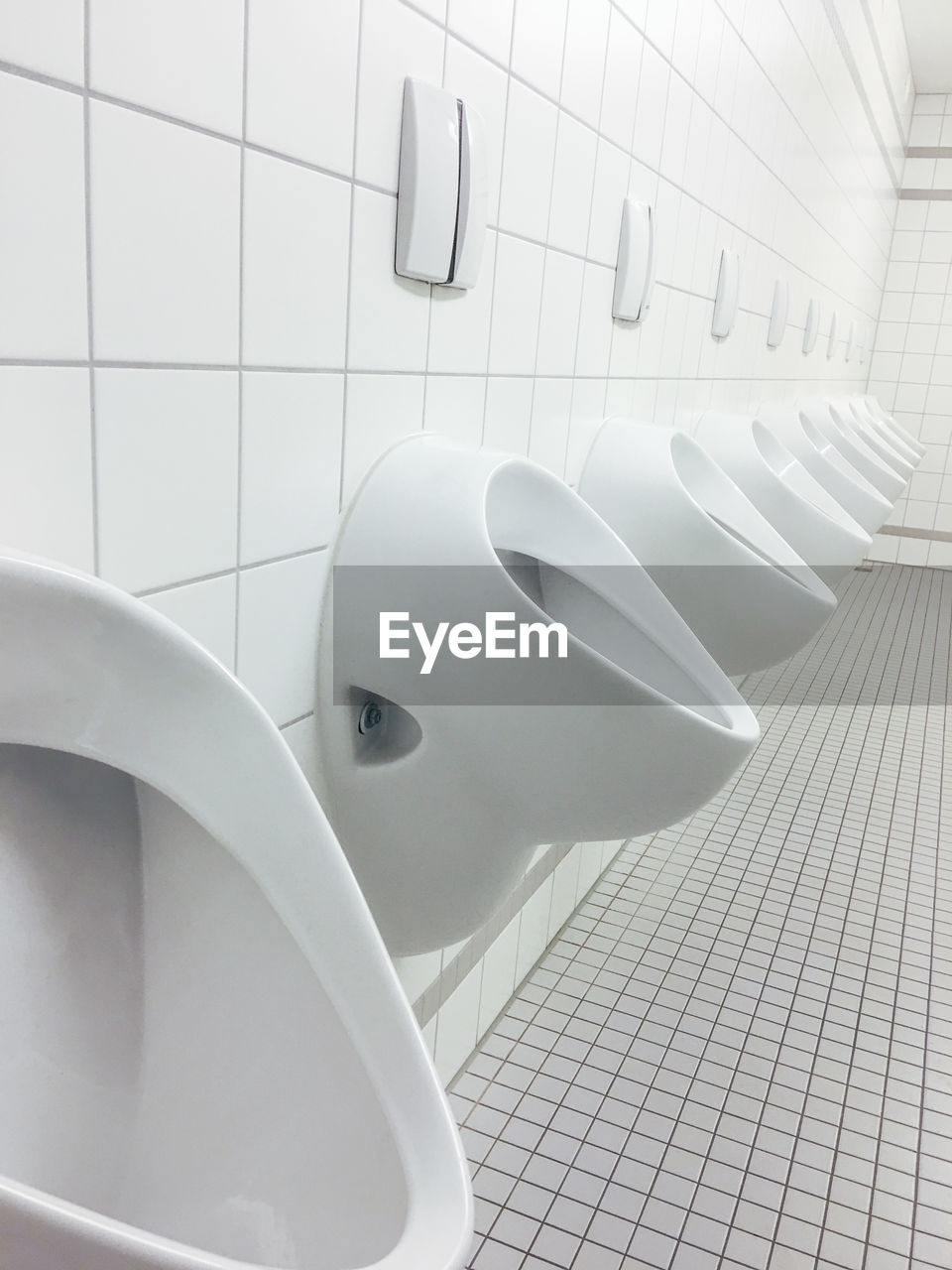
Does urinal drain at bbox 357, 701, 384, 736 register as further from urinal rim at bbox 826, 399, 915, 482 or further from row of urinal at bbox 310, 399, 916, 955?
urinal rim at bbox 826, 399, 915, 482

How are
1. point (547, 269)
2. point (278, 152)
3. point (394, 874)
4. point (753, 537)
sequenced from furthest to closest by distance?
1. point (753, 537)
2. point (547, 269)
3. point (394, 874)
4. point (278, 152)

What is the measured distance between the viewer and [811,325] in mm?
3727

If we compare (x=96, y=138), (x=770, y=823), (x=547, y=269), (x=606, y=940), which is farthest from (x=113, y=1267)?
(x=770, y=823)

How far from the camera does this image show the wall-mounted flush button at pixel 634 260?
5.72 ft

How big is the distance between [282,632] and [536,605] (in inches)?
11.1

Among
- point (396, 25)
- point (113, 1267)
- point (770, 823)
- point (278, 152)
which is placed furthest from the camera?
point (770, 823)

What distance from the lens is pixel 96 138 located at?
714 millimetres

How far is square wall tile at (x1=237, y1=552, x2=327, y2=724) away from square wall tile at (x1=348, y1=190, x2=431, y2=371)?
22 cm

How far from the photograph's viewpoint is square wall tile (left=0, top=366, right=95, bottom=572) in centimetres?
70

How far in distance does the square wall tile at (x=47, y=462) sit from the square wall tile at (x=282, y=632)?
22 cm

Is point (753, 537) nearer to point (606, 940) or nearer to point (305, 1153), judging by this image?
point (606, 940)

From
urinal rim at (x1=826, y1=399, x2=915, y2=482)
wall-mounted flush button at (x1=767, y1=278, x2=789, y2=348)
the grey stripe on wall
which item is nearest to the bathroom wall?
wall-mounted flush button at (x1=767, y1=278, x2=789, y2=348)

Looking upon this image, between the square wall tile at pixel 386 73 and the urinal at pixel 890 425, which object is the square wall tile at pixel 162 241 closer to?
the square wall tile at pixel 386 73

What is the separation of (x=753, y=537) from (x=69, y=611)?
1382 millimetres
